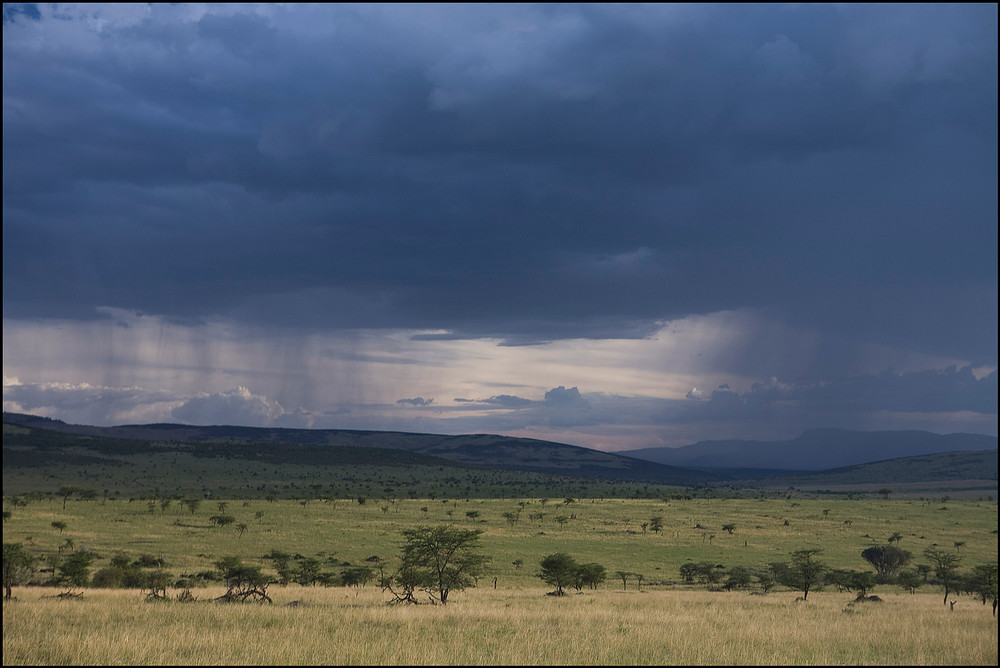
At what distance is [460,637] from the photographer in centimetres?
1770

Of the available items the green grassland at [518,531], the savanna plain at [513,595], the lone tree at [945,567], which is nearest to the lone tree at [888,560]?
the green grassland at [518,531]

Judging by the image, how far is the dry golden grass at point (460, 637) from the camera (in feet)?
47.5

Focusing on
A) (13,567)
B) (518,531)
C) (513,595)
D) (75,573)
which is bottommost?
(518,531)

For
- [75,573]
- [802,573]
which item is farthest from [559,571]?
[75,573]

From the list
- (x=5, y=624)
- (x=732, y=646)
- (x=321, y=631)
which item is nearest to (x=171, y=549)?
(x=5, y=624)

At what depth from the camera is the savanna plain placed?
1552 cm

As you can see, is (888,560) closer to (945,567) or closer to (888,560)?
(888,560)

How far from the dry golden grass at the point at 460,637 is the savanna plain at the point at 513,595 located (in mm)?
84

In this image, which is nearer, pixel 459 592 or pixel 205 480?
pixel 459 592

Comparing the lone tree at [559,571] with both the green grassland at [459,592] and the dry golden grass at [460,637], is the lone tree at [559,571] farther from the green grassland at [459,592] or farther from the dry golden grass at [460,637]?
the dry golden grass at [460,637]

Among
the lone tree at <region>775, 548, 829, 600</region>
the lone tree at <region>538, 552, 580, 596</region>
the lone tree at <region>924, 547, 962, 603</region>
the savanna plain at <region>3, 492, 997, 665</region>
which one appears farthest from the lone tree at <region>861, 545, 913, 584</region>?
the lone tree at <region>538, 552, 580, 596</region>

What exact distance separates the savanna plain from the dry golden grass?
0.27 ft

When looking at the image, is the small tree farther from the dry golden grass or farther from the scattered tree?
the scattered tree

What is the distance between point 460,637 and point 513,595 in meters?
22.8
